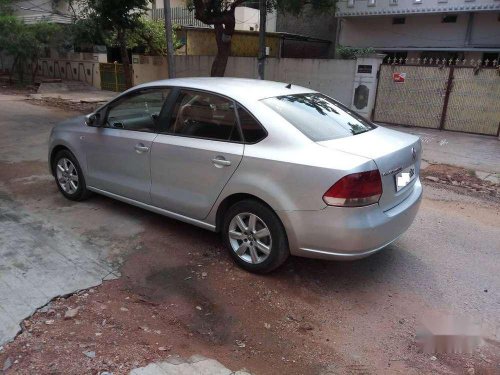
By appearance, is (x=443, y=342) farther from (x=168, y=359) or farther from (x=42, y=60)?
(x=42, y=60)

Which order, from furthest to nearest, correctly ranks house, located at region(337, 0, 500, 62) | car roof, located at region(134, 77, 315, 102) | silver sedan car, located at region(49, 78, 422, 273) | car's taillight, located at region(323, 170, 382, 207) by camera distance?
house, located at region(337, 0, 500, 62) → car roof, located at region(134, 77, 315, 102) → silver sedan car, located at region(49, 78, 422, 273) → car's taillight, located at region(323, 170, 382, 207)

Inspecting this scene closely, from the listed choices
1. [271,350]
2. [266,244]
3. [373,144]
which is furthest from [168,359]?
[373,144]

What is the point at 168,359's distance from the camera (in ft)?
9.04

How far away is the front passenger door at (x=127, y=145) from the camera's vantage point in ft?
14.3

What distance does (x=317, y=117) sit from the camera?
12.8ft

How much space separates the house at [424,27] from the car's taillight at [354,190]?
16750 millimetres

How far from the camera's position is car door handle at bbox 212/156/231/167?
3.68 m

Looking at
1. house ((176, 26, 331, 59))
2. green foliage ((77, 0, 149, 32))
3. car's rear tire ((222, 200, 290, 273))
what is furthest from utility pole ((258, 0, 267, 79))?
car's rear tire ((222, 200, 290, 273))

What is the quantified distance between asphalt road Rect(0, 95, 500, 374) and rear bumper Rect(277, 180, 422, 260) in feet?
1.35

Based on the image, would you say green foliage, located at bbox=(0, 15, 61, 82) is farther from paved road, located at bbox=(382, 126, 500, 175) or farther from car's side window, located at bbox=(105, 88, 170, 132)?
car's side window, located at bbox=(105, 88, 170, 132)

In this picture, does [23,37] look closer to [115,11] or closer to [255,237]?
[115,11]

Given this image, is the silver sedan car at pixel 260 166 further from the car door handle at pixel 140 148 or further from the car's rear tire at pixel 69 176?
the car's rear tire at pixel 69 176

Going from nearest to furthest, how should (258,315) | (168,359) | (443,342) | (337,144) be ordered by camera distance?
(168,359) → (443,342) → (258,315) → (337,144)

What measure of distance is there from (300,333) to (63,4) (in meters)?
27.9
